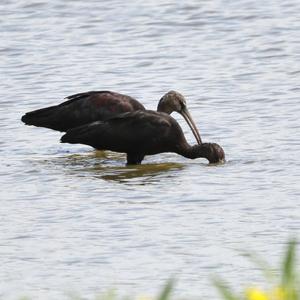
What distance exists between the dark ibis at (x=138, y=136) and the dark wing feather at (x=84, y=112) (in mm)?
439

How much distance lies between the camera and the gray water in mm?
7883

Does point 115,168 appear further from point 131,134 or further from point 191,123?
point 191,123

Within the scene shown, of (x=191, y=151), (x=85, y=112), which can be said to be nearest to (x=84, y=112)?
(x=85, y=112)

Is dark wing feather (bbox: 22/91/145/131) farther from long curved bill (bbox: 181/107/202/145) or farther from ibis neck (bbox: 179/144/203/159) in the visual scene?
ibis neck (bbox: 179/144/203/159)

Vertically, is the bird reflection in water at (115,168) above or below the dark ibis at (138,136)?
below

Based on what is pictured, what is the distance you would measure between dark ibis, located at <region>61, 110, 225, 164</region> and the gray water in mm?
180

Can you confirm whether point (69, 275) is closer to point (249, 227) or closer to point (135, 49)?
point (249, 227)

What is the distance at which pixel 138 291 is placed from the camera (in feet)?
23.9

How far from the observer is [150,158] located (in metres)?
12.0

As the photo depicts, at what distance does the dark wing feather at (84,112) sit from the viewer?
11914mm

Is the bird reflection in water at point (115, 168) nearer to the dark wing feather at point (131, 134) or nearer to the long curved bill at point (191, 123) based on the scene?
the dark wing feather at point (131, 134)

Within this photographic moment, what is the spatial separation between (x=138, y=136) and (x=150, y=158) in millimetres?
781

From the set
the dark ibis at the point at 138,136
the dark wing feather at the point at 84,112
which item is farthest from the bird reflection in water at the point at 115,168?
the dark wing feather at the point at 84,112

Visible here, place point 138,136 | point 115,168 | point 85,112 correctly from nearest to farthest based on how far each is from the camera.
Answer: point 138,136, point 115,168, point 85,112
